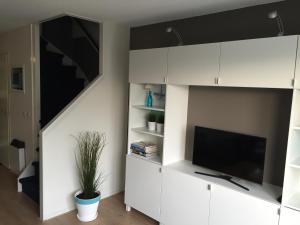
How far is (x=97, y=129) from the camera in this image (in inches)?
135

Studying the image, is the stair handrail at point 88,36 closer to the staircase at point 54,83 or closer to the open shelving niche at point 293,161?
the staircase at point 54,83

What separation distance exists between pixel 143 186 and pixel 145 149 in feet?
1.45

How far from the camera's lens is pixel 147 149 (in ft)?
10.3

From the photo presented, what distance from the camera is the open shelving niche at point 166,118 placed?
9.50 ft

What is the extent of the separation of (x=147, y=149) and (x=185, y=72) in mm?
1065

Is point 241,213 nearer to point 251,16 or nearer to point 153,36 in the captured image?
point 251,16

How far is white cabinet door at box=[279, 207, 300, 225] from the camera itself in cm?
202

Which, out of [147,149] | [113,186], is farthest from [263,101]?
[113,186]

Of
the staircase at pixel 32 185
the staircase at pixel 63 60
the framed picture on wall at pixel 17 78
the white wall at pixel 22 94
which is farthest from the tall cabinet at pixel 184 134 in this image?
the framed picture on wall at pixel 17 78

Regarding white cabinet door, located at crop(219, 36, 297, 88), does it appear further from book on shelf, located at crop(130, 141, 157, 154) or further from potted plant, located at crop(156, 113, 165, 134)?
book on shelf, located at crop(130, 141, 157, 154)

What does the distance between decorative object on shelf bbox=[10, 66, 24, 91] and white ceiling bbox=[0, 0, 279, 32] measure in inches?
40.2

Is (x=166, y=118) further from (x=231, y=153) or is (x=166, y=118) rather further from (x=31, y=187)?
(x=31, y=187)

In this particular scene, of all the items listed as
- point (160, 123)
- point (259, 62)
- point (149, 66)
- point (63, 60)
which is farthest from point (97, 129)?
point (259, 62)

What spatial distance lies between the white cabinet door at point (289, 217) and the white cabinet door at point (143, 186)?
1.29m
